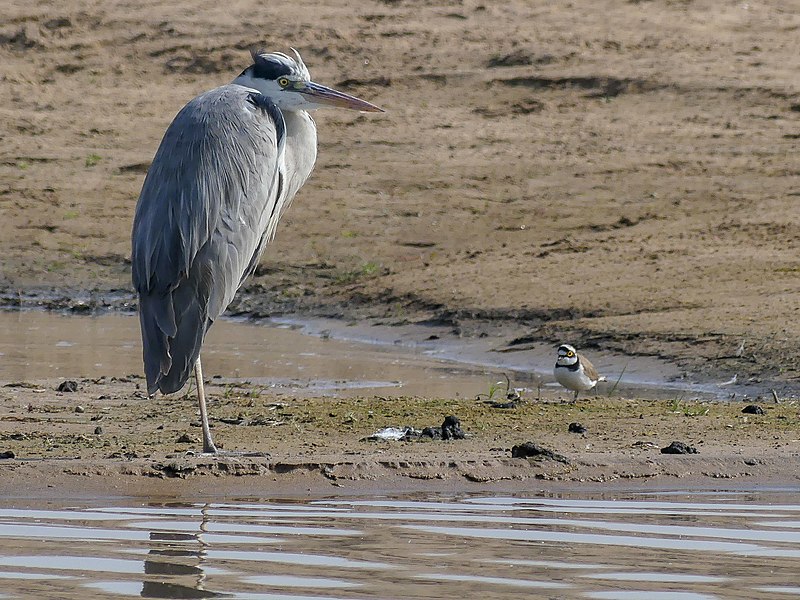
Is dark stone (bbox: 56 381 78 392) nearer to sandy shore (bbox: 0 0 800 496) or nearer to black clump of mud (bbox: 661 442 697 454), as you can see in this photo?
sandy shore (bbox: 0 0 800 496)

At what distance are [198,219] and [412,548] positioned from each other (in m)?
2.35

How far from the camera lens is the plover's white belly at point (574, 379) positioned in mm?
7855

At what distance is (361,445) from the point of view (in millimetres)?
6078

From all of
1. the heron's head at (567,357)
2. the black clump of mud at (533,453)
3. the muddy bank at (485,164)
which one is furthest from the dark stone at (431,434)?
the muddy bank at (485,164)

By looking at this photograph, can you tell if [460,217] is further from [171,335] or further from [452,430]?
[171,335]

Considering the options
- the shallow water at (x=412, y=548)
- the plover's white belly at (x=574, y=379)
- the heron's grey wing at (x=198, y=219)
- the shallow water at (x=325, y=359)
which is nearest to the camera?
the shallow water at (x=412, y=548)

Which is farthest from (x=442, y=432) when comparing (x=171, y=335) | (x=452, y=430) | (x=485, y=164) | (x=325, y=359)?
(x=485, y=164)

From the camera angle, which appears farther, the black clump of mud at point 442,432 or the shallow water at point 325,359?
the shallow water at point 325,359

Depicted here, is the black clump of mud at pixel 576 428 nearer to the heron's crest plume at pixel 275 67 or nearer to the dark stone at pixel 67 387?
the heron's crest plume at pixel 275 67

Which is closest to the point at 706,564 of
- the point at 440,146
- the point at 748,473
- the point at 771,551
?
the point at 771,551

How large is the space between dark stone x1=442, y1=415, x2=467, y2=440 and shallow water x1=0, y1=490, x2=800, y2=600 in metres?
0.92

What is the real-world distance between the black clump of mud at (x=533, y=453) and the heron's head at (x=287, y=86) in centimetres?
198

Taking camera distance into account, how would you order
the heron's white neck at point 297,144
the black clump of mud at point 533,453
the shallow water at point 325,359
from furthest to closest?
the shallow water at point 325,359 → the heron's white neck at point 297,144 → the black clump of mud at point 533,453

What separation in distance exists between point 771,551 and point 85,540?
1975 mm
